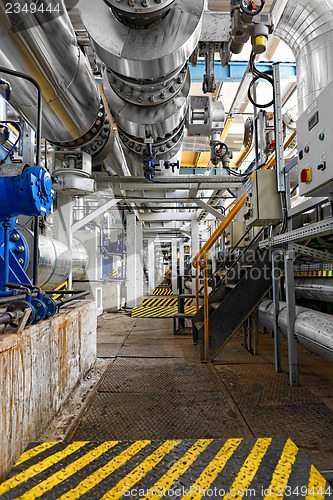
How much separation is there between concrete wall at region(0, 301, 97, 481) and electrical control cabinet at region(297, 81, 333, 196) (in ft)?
6.98

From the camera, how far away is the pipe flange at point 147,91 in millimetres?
2773

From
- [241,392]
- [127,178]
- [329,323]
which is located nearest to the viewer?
[329,323]

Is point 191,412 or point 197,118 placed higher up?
point 197,118

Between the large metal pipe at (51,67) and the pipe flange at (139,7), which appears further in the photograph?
the pipe flange at (139,7)

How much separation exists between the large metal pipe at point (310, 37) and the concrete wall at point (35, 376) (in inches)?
122

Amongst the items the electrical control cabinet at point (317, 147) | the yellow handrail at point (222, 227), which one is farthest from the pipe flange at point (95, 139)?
the electrical control cabinet at point (317, 147)

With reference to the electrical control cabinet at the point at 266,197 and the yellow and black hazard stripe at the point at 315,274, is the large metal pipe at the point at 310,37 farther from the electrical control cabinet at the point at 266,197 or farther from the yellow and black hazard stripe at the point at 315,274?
the yellow and black hazard stripe at the point at 315,274

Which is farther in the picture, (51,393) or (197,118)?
(197,118)

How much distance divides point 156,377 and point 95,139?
8.99 ft

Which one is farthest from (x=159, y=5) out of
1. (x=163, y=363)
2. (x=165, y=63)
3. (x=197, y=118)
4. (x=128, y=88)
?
(x=163, y=363)

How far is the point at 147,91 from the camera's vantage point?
110 inches

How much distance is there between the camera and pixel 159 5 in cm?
195

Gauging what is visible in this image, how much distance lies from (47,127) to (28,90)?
1.94 feet

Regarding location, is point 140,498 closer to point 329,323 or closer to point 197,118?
point 329,323
